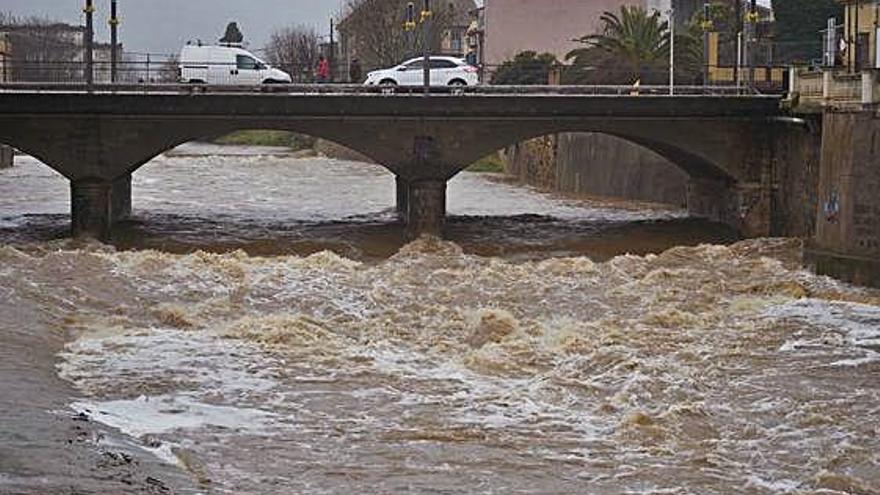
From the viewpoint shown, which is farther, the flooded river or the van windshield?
the van windshield

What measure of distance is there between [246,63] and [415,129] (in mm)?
15936

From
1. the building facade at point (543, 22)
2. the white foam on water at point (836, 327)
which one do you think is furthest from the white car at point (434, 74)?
the building facade at point (543, 22)

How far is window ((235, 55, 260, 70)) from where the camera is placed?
2448 inches

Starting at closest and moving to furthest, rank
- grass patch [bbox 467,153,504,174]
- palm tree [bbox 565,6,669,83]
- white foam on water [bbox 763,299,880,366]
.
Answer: white foam on water [bbox 763,299,880,366], palm tree [bbox 565,6,669,83], grass patch [bbox 467,153,504,174]

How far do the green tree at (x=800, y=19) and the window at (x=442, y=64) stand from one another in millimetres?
20351

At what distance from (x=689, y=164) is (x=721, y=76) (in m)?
15.7

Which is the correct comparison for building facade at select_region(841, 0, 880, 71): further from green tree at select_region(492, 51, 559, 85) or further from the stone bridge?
green tree at select_region(492, 51, 559, 85)

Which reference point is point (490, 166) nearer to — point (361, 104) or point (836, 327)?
point (361, 104)

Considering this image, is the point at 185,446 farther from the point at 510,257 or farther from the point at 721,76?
the point at 721,76

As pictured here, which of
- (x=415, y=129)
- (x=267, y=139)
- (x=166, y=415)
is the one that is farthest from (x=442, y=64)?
(x=267, y=139)

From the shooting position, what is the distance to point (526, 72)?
76688mm

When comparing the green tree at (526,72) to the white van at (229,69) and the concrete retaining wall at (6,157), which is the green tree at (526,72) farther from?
the concrete retaining wall at (6,157)

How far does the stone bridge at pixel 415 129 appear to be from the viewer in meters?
47.2

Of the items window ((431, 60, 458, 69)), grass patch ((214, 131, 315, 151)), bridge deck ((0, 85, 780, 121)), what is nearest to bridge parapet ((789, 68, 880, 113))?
bridge deck ((0, 85, 780, 121))
